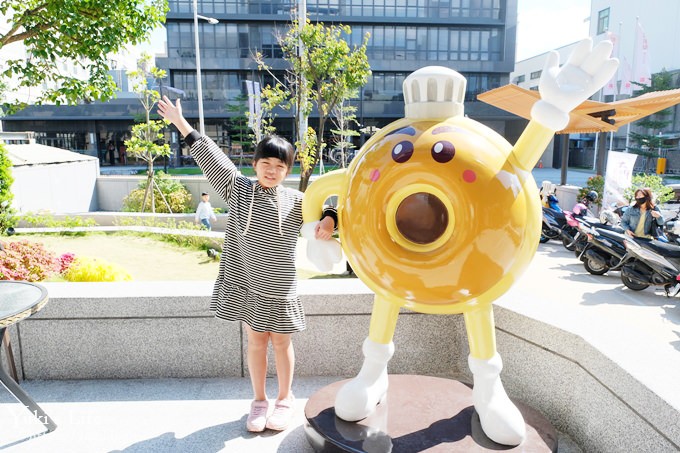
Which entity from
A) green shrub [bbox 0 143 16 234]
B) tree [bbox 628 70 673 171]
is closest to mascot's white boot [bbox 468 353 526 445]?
green shrub [bbox 0 143 16 234]

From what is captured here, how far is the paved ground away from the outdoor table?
101mm

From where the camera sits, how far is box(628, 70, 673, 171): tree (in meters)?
27.9

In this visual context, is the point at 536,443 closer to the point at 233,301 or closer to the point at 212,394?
the point at 233,301

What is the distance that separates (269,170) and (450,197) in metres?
1.08

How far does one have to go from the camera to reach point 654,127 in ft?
97.7

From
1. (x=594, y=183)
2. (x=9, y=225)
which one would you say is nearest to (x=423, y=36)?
(x=594, y=183)

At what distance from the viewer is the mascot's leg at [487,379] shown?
2527 millimetres

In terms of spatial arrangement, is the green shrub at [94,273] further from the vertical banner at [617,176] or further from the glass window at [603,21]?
the glass window at [603,21]

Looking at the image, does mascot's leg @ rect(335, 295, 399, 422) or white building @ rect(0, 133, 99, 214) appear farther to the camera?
white building @ rect(0, 133, 99, 214)

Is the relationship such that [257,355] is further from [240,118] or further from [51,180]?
[240,118]

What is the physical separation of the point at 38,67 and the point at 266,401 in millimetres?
5266

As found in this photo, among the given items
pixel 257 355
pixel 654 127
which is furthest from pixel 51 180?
pixel 654 127

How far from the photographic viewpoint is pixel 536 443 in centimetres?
252

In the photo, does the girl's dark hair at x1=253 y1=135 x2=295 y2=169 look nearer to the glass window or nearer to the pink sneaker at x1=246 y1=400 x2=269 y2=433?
the pink sneaker at x1=246 y1=400 x2=269 y2=433
